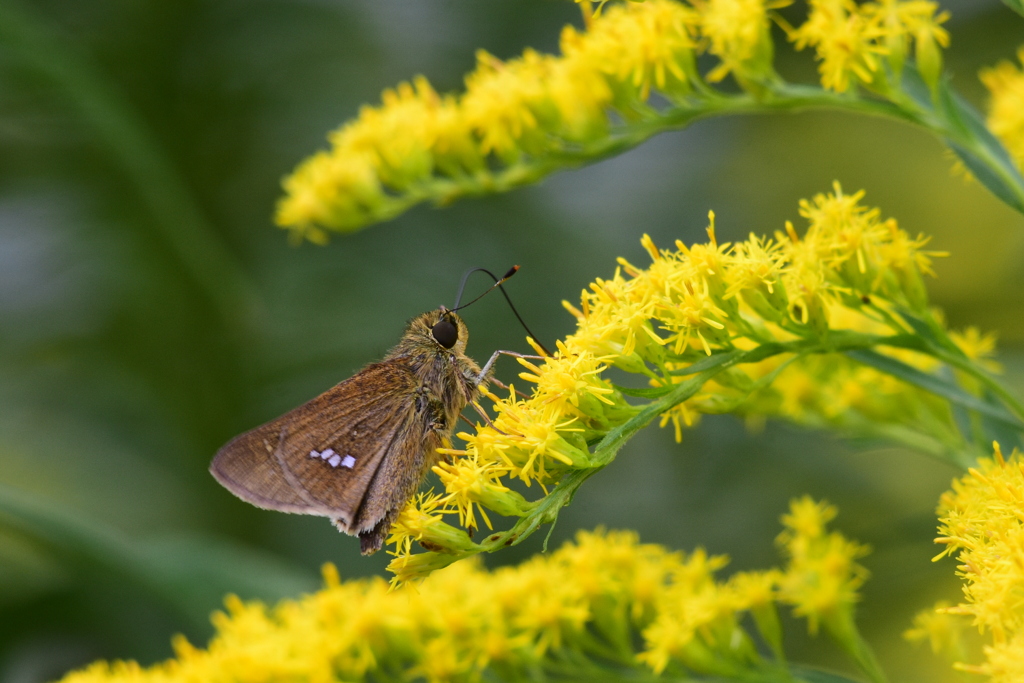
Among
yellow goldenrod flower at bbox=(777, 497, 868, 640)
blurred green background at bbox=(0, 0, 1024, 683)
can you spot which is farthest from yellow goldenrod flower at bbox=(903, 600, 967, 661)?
blurred green background at bbox=(0, 0, 1024, 683)

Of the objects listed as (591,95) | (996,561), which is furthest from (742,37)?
(996,561)

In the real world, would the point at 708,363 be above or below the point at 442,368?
below

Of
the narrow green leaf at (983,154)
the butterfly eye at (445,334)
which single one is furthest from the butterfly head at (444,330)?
the narrow green leaf at (983,154)

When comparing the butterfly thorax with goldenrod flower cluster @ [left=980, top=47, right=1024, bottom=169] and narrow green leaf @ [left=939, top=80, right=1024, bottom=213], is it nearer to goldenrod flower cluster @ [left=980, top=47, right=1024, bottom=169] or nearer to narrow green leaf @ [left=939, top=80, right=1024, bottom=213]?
narrow green leaf @ [left=939, top=80, right=1024, bottom=213]

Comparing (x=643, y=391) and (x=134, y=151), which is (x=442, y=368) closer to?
(x=643, y=391)

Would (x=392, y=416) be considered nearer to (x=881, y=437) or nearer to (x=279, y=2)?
(x=881, y=437)
